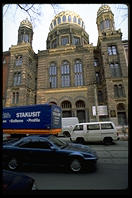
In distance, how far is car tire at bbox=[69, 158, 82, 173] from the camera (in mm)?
5441

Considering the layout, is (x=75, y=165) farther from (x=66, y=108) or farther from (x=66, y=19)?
(x=66, y=19)

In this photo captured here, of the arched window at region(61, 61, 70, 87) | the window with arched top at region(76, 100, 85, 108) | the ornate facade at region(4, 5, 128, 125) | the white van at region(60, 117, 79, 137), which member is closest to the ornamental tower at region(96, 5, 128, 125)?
the ornate facade at region(4, 5, 128, 125)

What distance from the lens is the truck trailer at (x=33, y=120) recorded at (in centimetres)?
1205

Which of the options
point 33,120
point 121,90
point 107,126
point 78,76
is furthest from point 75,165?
point 78,76

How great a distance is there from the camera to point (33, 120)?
1267 cm

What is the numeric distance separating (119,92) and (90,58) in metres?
11.2

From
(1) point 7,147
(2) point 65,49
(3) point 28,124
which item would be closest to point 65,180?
(1) point 7,147

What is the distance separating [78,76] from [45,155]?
27.1 metres

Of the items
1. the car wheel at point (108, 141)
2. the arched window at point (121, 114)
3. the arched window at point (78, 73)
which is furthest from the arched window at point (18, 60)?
the car wheel at point (108, 141)

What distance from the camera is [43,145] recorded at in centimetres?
594

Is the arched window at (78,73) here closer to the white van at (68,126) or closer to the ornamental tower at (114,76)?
the ornamental tower at (114,76)

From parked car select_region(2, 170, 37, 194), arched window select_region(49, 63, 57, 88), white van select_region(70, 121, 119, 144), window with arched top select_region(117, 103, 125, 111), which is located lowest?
white van select_region(70, 121, 119, 144)

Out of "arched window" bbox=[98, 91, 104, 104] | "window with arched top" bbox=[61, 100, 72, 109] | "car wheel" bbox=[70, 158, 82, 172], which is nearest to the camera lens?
"car wheel" bbox=[70, 158, 82, 172]

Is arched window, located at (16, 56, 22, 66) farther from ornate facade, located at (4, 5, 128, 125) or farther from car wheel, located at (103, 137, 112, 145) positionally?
car wheel, located at (103, 137, 112, 145)
